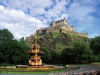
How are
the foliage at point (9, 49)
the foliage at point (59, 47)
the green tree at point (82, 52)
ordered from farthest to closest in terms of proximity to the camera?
the foliage at point (59, 47)
the green tree at point (82, 52)
the foliage at point (9, 49)

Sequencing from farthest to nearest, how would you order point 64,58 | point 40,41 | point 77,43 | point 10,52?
point 40,41
point 64,58
point 77,43
point 10,52

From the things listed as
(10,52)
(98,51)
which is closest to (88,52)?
(98,51)

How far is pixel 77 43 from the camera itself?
136ft

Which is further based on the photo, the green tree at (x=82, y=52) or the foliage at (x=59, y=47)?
the foliage at (x=59, y=47)

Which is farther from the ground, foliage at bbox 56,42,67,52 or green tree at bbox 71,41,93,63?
foliage at bbox 56,42,67,52

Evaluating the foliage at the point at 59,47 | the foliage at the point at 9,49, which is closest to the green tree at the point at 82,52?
the foliage at the point at 9,49

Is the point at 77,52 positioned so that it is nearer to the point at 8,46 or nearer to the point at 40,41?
the point at 8,46

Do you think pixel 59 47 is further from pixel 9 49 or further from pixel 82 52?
pixel 9 49

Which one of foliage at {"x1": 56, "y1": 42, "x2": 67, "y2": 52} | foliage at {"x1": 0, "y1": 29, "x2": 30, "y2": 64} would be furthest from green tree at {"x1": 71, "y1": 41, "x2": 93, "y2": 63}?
foliage at {"x1": 56, "y1": 42, "x2": 67, "y2": 52}

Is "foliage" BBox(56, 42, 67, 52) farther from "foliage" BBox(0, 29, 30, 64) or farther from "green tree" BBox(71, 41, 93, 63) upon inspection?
"foliage" BBox(0, 29, 30, 64)

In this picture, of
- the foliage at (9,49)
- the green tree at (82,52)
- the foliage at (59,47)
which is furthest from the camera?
the foliage at (59,47)

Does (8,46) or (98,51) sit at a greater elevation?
(8,46)

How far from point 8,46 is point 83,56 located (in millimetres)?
25777

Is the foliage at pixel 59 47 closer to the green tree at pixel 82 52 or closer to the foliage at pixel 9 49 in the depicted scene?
the green tree at pixel 82 52
